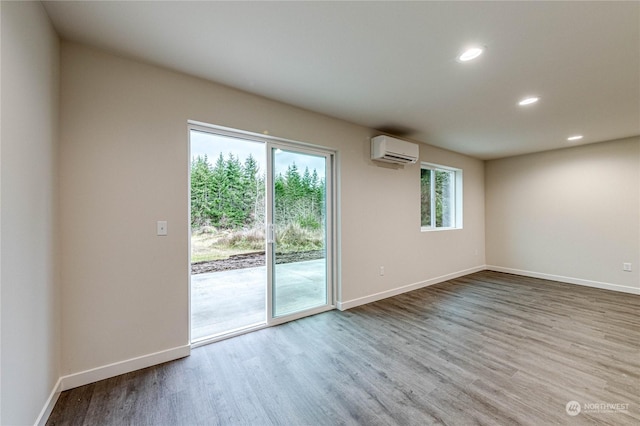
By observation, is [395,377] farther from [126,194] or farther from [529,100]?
[529,100]

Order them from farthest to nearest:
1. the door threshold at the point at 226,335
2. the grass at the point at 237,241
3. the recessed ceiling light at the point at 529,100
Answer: the grass at the point at 237,241 → the recessed ceiling light at the point at 529,100 → the door threshold at the point at 226,335

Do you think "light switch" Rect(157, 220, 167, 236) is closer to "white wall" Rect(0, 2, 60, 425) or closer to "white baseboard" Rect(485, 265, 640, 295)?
"white wall" Rect(0, 2, 60, 425)

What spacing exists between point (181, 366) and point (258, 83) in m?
2.61

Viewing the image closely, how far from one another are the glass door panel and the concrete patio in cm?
1

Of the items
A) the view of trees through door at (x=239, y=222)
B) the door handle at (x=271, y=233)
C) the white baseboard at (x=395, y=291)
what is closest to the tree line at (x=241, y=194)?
the view of trees through door at (x=239, y=222)

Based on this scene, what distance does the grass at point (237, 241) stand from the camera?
284cm

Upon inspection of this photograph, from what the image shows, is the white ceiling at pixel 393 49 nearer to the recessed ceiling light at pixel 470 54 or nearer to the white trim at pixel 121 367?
the recessed ceiling light at pixel 470 54

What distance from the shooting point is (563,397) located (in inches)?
69.6

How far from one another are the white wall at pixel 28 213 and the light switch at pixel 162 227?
62cm

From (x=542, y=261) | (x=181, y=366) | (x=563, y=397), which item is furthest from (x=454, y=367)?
(x=542, y=261)

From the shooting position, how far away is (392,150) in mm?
3602


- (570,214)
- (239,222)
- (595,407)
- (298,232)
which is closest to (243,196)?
(239,222)

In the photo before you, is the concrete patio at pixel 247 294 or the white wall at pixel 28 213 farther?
the concrete patio at pixel 247 294

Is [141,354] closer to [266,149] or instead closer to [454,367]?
[266,149]
